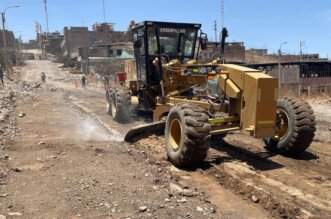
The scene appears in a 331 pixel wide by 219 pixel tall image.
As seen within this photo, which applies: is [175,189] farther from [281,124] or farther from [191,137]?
[281,124]

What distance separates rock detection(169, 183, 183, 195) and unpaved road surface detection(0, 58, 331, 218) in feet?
0.05

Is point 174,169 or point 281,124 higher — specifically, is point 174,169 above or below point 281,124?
below

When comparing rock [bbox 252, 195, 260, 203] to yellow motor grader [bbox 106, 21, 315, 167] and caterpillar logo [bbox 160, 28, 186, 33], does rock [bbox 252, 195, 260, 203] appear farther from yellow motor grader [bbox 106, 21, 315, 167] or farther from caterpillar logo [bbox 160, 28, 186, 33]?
caterpillar logo [bbox 160, 28, 186, 33]

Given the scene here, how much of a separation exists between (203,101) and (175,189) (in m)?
2.92

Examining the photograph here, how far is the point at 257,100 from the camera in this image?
6.95 meters

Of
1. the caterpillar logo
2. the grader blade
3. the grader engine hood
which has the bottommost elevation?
the grader blade

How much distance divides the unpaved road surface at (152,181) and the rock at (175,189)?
14 mm

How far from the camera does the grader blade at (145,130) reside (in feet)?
30.9

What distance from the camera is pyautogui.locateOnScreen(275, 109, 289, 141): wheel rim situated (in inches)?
319

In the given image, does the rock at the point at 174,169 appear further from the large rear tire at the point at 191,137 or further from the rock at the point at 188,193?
the rock at the point at 188,193

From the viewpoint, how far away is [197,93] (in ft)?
31.4

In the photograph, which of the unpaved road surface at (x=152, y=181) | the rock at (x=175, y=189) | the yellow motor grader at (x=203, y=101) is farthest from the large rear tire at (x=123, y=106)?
the rock at (x=175, y=189)

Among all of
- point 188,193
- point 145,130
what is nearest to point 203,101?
point 145,130

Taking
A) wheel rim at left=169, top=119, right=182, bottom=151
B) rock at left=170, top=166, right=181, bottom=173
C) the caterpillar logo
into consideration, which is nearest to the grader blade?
wheel rim at left=169, top=119, right=182, bottom=151
